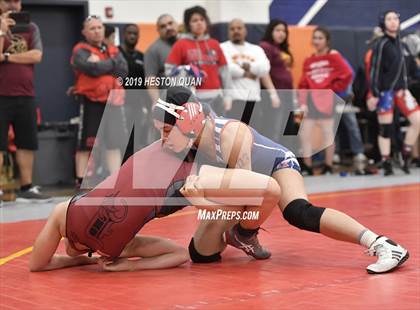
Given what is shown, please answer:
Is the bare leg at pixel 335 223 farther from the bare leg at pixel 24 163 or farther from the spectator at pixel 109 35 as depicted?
the spectator at pixel 109 35

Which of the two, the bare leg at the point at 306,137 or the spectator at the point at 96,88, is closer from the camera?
the spectator at the point at 96,88

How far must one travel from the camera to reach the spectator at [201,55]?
9391mm

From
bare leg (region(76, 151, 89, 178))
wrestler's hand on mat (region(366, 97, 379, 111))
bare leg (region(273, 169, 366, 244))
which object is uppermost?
bare leg (region(273, 169, 366, 244))

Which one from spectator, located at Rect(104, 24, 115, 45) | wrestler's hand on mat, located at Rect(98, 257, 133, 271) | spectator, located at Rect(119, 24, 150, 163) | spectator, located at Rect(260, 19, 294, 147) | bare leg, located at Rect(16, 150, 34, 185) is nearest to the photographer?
wrestler's hand on mat, located at Rect(98, 257, 133, 271)

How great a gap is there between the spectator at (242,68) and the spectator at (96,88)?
4.62 feet

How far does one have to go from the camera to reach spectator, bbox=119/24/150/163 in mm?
10039

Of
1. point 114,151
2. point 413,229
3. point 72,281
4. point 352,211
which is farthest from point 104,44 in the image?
point 72,281

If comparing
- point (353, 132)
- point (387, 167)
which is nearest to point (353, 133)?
point (353, 132)

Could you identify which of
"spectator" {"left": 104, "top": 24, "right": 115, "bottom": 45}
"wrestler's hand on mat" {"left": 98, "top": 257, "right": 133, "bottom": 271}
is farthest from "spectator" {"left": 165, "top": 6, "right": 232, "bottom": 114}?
"wrestler's hand on mat" {"left": 98, "top": 257, "right": 133, "bottom": 271}

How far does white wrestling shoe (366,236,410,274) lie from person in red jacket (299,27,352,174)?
20.3 feet

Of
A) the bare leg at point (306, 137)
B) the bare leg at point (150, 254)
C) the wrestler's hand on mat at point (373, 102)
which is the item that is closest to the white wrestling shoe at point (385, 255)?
the bare leg at point (150, 254)

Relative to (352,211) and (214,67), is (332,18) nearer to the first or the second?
(214,67)

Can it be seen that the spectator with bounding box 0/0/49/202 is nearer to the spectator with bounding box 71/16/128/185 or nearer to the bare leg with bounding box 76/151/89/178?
the spectator with bounding box 71/16/128/185

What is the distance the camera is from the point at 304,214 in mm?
4836
